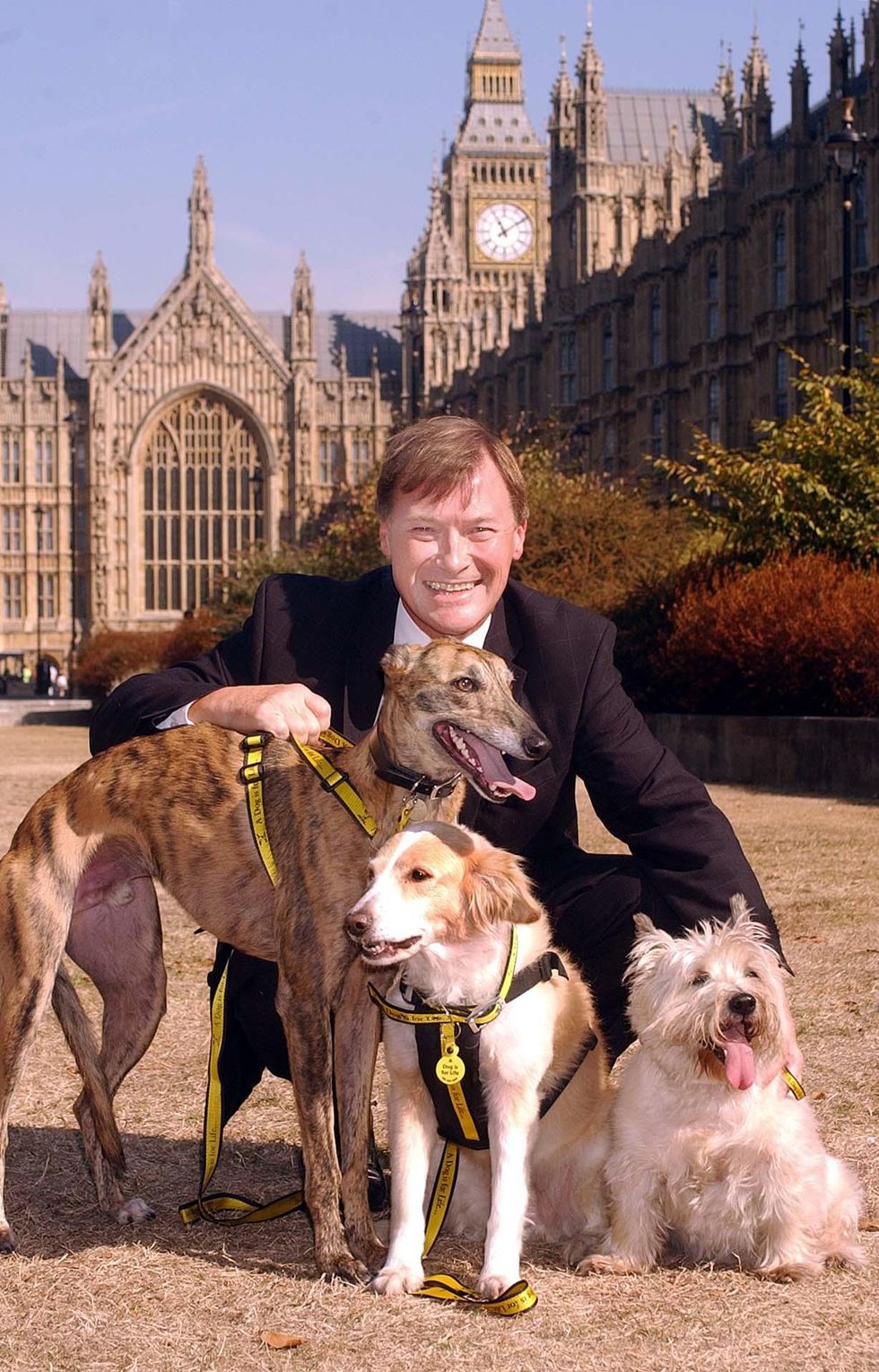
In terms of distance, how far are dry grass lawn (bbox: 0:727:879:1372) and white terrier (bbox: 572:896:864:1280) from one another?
10cm

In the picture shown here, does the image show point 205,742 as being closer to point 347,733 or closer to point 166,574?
point 347,733

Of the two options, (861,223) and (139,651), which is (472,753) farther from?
(139,651)

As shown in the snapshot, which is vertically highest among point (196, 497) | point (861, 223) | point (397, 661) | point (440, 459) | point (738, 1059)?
point (861, 223)

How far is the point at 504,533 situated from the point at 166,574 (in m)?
80.7

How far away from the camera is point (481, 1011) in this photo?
4.23 meters

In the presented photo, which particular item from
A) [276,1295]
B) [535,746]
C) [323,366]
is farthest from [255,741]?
[323,366]

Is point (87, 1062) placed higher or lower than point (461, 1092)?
lower

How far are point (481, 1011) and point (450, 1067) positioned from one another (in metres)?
0.16

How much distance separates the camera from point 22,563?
87000 mm

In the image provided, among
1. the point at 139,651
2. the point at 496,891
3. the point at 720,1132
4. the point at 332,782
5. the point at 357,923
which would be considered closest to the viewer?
the point at 357,923

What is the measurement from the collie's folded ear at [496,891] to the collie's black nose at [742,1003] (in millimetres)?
518

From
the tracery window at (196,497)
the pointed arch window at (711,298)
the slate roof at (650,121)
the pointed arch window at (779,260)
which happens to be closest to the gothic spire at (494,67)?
the slate roof at (650,121)

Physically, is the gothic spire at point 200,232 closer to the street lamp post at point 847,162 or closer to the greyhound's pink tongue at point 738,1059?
the street lamp post at point 847,162

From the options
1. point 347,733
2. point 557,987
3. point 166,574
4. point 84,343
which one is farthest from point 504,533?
point 84,343
